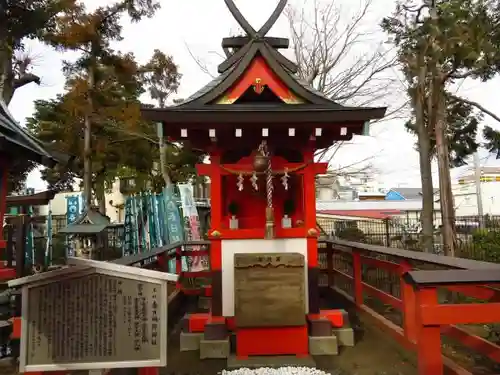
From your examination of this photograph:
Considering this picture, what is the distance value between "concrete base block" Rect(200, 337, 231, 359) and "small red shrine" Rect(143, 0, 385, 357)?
11 centimetres

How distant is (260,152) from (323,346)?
2.94 metres

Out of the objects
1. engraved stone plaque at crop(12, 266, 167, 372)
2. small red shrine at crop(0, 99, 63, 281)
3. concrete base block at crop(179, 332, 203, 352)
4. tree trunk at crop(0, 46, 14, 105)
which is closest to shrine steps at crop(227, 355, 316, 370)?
concrete base block at crop(179, 332, 203, 352)

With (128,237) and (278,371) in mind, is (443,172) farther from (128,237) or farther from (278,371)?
(128,237)

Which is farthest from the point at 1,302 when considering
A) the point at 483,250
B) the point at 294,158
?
the point at 483,250

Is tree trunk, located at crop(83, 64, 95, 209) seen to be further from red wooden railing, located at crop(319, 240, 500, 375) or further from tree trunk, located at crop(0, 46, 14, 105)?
red wooden railing, located at crop(319, 240, 500, 375)

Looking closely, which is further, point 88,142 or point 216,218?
point 88,142

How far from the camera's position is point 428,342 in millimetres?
3301

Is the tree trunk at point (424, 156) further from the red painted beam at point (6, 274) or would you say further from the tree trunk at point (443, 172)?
the red painted beam at point (6, 274)

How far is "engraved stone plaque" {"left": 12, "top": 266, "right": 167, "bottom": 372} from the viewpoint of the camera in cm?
305

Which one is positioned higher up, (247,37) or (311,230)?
(247,37)

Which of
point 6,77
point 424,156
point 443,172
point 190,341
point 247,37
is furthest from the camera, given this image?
point 6,77

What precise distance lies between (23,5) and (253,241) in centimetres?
1213

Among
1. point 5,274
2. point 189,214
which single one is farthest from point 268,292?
point 189,214

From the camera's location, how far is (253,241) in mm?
6273
